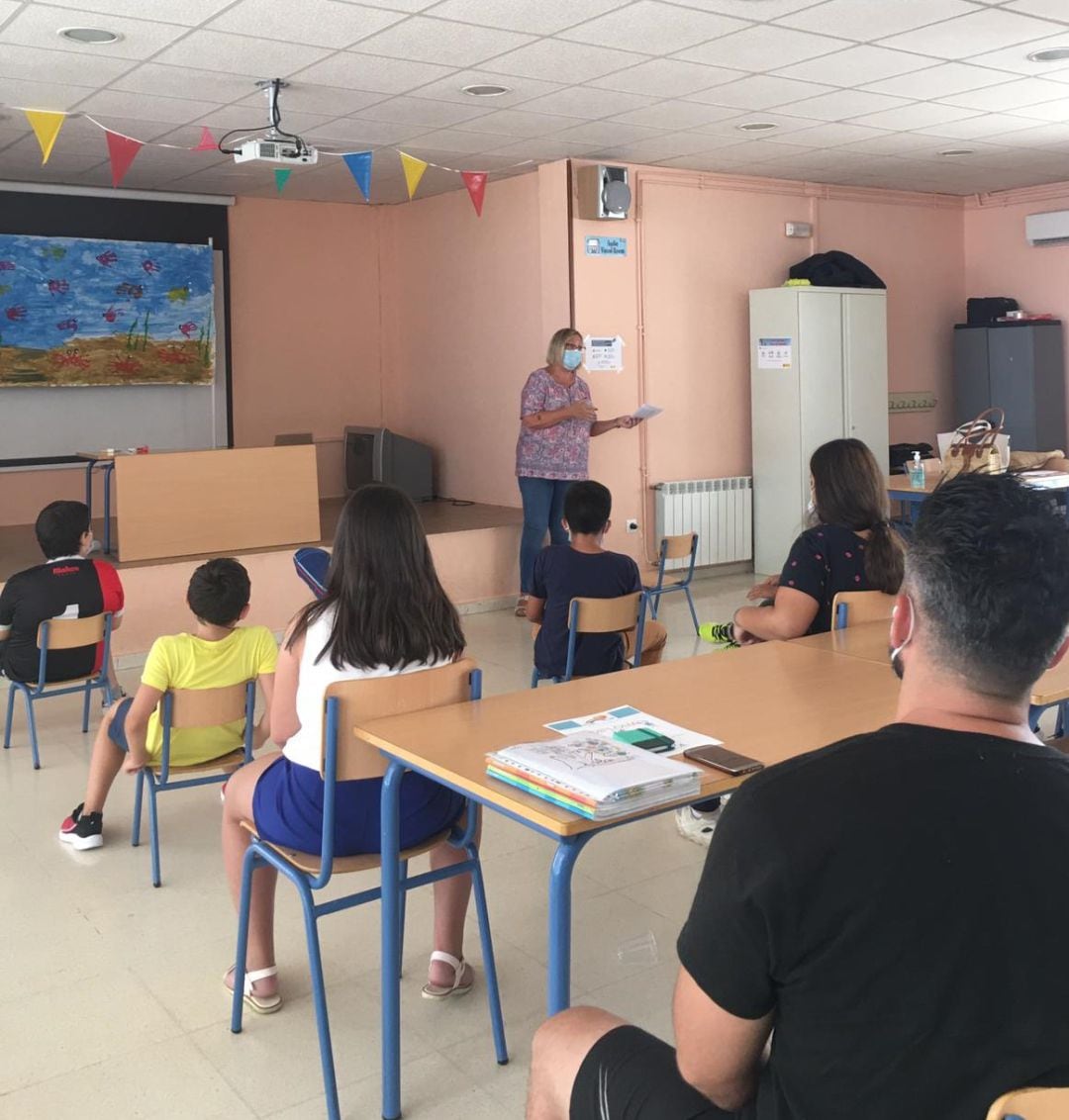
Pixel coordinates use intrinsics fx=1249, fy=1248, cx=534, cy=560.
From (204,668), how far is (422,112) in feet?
12.4

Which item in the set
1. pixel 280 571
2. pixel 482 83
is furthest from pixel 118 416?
pixel 482 83

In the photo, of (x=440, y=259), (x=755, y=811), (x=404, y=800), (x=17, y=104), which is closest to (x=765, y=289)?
(x=440, y=259)

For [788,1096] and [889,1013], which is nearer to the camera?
[889,1013]

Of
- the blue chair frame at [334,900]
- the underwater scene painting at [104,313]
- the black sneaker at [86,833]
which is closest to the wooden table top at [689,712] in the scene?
the blue chair frame at [334,900]

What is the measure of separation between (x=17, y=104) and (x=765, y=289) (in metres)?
4.65

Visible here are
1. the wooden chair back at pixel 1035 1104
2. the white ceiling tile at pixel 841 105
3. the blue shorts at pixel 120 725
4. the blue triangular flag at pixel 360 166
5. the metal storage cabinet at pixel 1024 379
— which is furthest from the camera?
the metal storage cabinet at pixel 1024 379

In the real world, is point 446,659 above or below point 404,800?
above

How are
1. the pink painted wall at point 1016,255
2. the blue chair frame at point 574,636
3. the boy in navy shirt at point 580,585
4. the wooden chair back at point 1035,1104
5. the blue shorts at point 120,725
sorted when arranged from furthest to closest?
the pink painted wall at point 1016,255
the boy in navy shirt at point 580,585
the blue chair frame at point 574,636
the blue shorts at point 120,725
the wooden chair back at point 1035,1104

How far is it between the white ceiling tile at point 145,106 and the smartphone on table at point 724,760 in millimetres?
4806

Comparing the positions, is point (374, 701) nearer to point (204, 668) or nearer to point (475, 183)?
point (204, 668)

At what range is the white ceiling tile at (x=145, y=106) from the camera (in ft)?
18.9

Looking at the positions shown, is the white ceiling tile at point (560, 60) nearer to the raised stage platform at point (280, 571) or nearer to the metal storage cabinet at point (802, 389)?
the raised stage platform at point (280, 571)

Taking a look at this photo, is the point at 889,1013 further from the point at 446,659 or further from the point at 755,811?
the point at 446,659

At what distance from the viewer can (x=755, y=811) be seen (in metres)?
1.17
